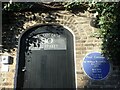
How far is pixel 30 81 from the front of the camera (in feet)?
18.9

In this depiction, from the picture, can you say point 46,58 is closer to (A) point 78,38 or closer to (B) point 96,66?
(A) point 78,38

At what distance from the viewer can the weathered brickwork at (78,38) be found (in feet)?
18.6

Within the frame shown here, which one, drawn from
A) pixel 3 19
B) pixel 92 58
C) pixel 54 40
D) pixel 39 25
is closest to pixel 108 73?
→ pixel 92 58

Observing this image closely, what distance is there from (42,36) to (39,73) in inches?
29.5

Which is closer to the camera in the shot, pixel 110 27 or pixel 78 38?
pixel 110 27

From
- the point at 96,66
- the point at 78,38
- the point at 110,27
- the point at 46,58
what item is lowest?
the point at 96,66

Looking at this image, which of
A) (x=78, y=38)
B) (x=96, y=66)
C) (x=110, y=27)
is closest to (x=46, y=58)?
(x=78, y=38)

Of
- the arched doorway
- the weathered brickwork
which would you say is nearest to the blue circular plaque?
the weathered brickwork

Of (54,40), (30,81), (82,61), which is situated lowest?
(30,81)

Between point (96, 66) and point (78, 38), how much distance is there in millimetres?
641

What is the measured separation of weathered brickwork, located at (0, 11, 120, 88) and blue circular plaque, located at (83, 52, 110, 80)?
74 millimetres

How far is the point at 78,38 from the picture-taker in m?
5.93

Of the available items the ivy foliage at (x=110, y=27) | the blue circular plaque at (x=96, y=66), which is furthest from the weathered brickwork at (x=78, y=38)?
the ivy foliage at (x=110, y=27)

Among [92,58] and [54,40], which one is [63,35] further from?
[92,58]
